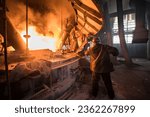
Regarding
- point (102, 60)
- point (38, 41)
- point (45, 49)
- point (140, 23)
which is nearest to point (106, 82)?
point (102, 60)

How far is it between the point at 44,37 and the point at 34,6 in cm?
170

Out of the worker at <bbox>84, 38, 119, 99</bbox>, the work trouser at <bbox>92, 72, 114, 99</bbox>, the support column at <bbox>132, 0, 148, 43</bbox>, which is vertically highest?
the support column at <bbox>132, 0, 148, 43</bbox>

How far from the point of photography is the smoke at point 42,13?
680 centimetres

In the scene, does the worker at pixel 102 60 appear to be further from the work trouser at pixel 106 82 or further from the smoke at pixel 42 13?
the smoke at pixel 42 13

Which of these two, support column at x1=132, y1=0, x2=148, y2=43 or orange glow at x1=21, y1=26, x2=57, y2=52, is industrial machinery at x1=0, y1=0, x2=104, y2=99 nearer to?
orange glow at x1=21, y1=26, x2=57, y2=52

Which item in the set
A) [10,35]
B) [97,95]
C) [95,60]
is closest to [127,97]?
Result: [97,95]

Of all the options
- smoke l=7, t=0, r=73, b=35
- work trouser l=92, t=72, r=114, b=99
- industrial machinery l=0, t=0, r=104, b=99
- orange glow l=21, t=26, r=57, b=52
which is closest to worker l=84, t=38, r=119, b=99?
work trouser l=92, t=72, r=114, b=99

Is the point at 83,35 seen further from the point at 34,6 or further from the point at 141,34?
the point at 141,34

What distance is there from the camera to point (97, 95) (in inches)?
167

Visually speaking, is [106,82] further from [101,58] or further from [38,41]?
[38,41]

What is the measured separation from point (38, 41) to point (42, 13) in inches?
66.9

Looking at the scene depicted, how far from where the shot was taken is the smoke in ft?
22.3

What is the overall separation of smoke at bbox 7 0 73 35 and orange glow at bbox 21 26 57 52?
1.06 ft

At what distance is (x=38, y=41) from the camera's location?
7.05 metres
